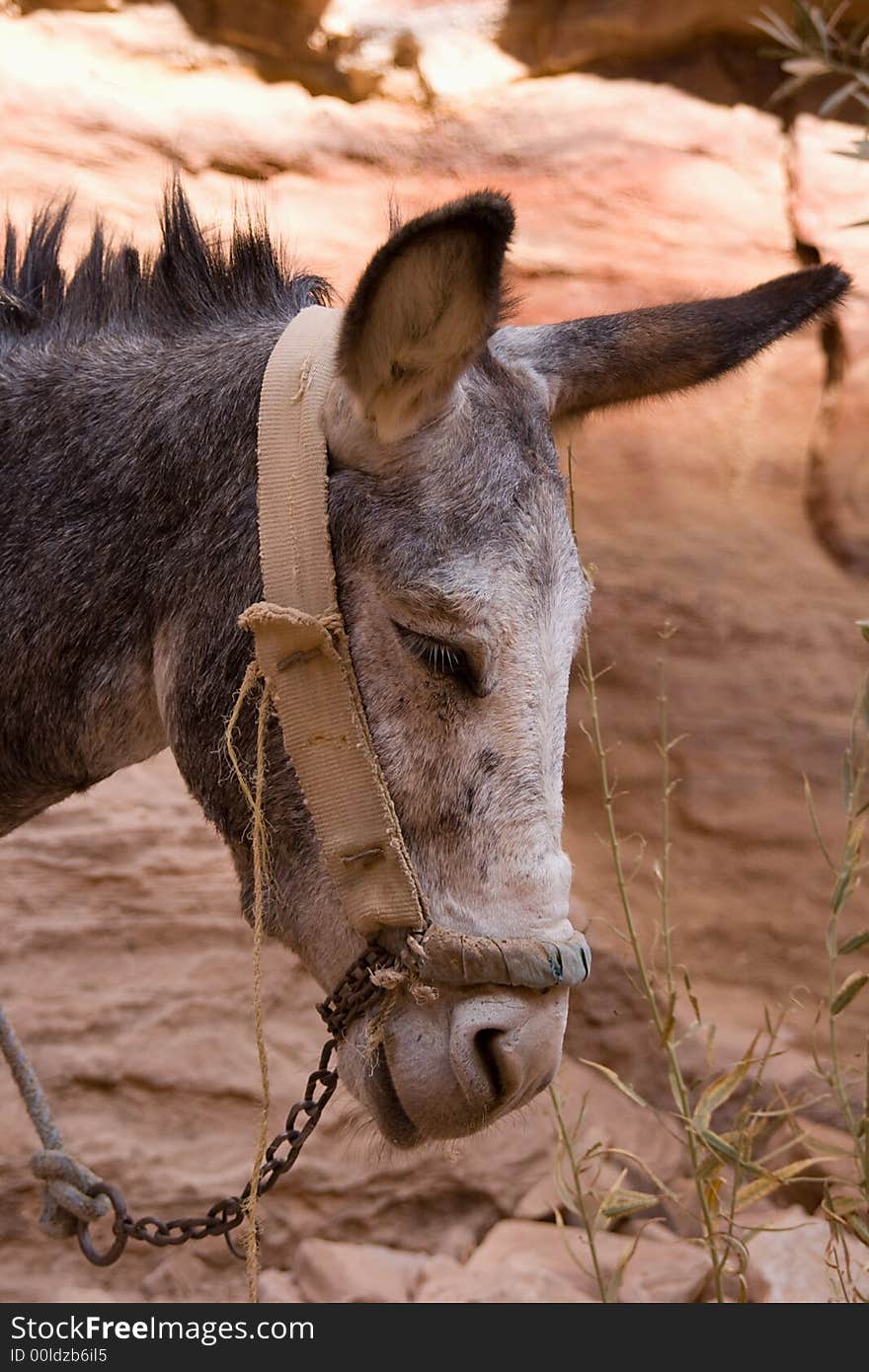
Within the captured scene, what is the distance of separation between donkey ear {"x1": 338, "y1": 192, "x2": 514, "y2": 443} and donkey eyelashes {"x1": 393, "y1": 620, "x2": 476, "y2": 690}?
279 mm

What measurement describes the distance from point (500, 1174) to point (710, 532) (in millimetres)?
2099

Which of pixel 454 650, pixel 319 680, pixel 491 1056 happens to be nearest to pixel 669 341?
pixel 454 650

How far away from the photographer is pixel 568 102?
4.55m

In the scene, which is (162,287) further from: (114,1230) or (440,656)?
(114,1230)

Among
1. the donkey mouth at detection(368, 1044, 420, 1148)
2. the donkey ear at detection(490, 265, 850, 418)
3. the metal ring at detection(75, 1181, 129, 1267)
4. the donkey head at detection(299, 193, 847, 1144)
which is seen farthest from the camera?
the metal ring at detection(75, 1181, 129, 1267)

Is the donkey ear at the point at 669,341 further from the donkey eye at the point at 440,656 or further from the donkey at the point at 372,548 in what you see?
the donkey eye at the point at 440,656

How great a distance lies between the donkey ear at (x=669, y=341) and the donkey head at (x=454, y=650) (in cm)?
28

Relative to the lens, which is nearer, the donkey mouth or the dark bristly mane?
the donkey mouth

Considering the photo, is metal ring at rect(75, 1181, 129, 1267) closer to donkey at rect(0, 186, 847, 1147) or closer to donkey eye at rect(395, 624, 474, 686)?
donkey at rect(0, 186, 847, 1147)

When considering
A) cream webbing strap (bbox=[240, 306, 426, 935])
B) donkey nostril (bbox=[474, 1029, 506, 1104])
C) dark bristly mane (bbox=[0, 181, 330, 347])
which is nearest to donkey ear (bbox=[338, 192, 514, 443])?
cream webbing strap (bbox=[240, 306, 426, 935])

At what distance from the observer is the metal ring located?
2150 millimetres

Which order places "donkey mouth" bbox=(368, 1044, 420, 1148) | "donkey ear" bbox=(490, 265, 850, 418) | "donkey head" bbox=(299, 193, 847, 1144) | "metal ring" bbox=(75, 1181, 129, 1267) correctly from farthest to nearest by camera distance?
"metal ring" bbox=(75, 1181, 129, 1267) < "donkey ear" bbox=(490, 265, 850, 418) < "donkey mouth" bbox=(368, 1044, 420, 1148) < "donkey head" bbox=(299, 193, 847, 1144)

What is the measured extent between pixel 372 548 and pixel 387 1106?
0.77 m
